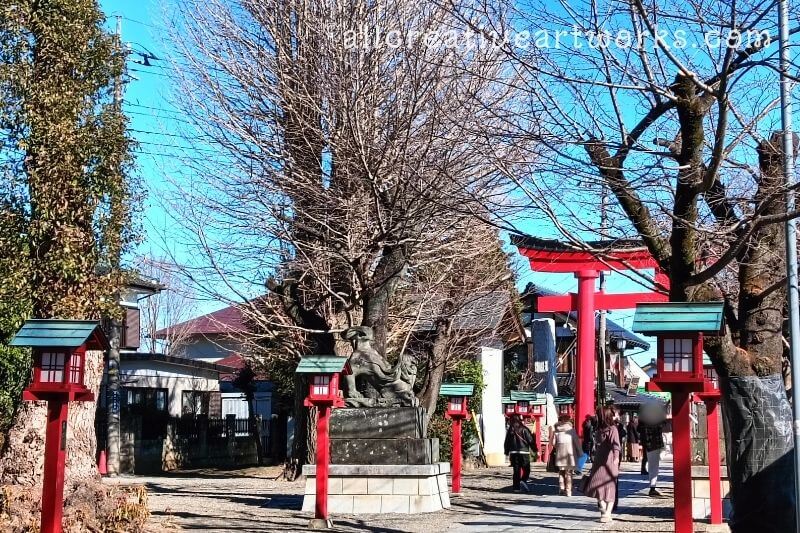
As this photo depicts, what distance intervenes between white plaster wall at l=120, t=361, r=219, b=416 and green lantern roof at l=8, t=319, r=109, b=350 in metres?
21.5

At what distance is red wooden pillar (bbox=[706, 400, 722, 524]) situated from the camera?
12.3 m

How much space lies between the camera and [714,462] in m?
12.6

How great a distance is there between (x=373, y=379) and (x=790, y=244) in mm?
6918

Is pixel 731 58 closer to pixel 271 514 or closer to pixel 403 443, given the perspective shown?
pixel 403 443

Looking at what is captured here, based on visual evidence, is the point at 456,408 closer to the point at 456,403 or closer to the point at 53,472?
the point at 456,403

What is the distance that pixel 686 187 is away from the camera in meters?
8.55

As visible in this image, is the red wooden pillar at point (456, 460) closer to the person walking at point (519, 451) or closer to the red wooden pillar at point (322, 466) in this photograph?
the person walking at point (519, 451)

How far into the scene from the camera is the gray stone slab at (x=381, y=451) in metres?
14.2

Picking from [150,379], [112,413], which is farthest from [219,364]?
[112,413]

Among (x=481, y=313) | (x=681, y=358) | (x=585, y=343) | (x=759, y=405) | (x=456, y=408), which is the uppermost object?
(x=481, y=313)

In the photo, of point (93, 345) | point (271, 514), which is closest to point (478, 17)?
Answer: point (93, 345)

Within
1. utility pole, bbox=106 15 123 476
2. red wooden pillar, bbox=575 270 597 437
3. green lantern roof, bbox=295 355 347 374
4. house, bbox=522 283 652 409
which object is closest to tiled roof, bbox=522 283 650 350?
house, bbox=522 283 652 409

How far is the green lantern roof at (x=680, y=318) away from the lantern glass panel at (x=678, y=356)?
248 mm

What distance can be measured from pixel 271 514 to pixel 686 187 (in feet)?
26.9
